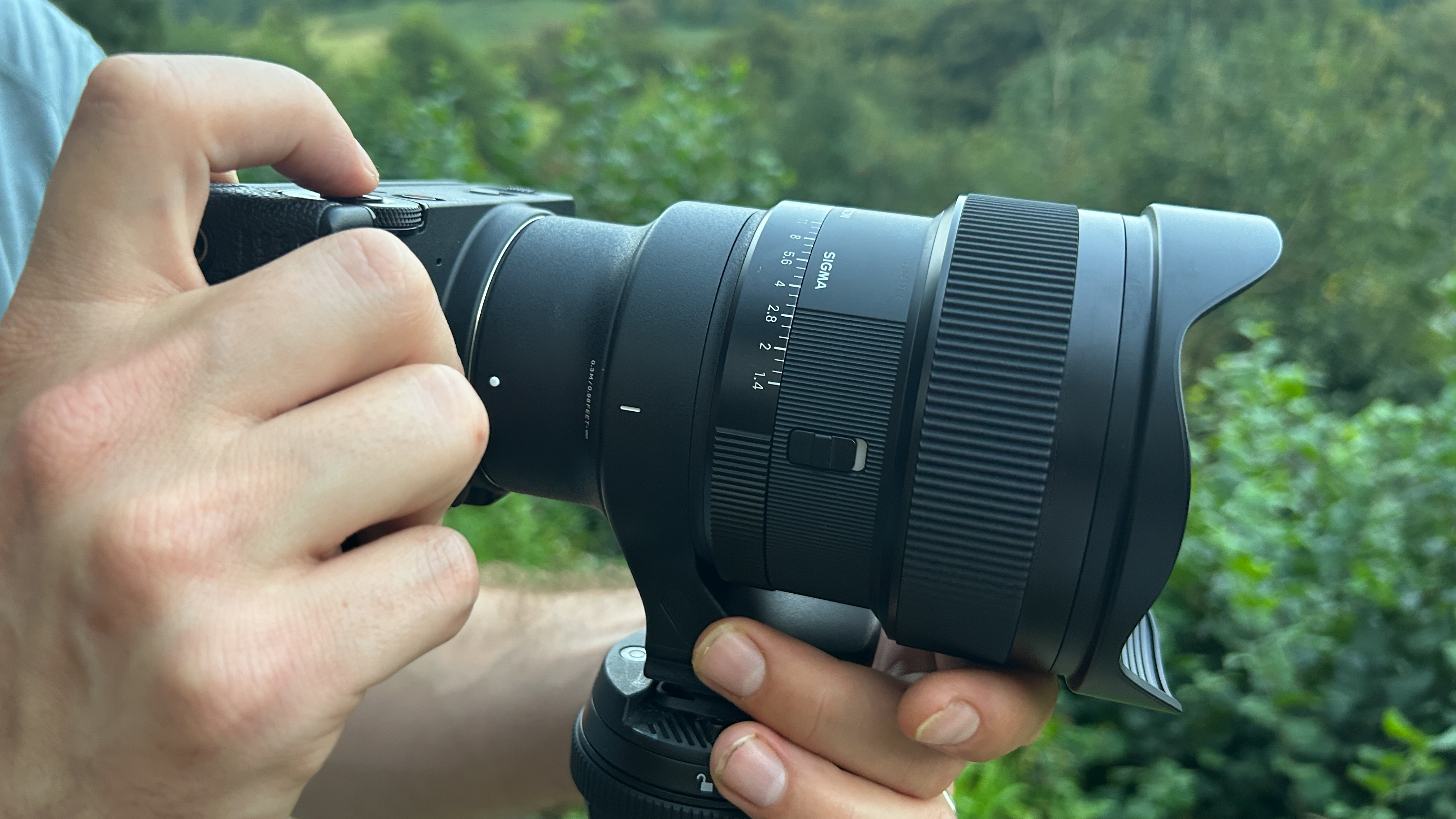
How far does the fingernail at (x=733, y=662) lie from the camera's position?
2.41 ft

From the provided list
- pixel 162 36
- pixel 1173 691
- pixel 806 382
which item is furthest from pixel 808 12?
pixel 806 382

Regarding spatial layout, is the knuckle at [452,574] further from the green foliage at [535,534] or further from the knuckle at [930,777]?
the green foliage at [535,534]

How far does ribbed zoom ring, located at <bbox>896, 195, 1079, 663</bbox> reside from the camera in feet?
2.11

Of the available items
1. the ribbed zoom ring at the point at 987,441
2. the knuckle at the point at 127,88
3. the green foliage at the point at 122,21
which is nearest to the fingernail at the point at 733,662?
the ribbed zoom ring at the point at 987,441

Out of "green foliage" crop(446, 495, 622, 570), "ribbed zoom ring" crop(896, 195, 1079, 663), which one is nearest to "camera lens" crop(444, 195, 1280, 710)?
"ribbed zoom ring" crop(896, 195, 1079, 663)

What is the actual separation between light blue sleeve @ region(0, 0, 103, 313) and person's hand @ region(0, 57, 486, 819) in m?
0.40

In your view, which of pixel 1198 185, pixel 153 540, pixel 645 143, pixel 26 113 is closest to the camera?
pixel 153 540

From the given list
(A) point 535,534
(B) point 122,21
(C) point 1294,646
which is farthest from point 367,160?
(B) point 122,21

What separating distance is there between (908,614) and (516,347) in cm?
33

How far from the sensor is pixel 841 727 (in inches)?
29.0

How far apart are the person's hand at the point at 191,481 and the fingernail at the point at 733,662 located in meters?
0.22

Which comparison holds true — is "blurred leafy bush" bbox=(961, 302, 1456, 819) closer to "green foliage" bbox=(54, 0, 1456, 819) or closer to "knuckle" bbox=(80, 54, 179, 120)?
"green foliage" bbox=(54, 0, 1456, 819)

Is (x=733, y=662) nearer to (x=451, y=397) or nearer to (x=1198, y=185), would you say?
(x=451, y=397)

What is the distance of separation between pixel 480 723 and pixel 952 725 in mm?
525
